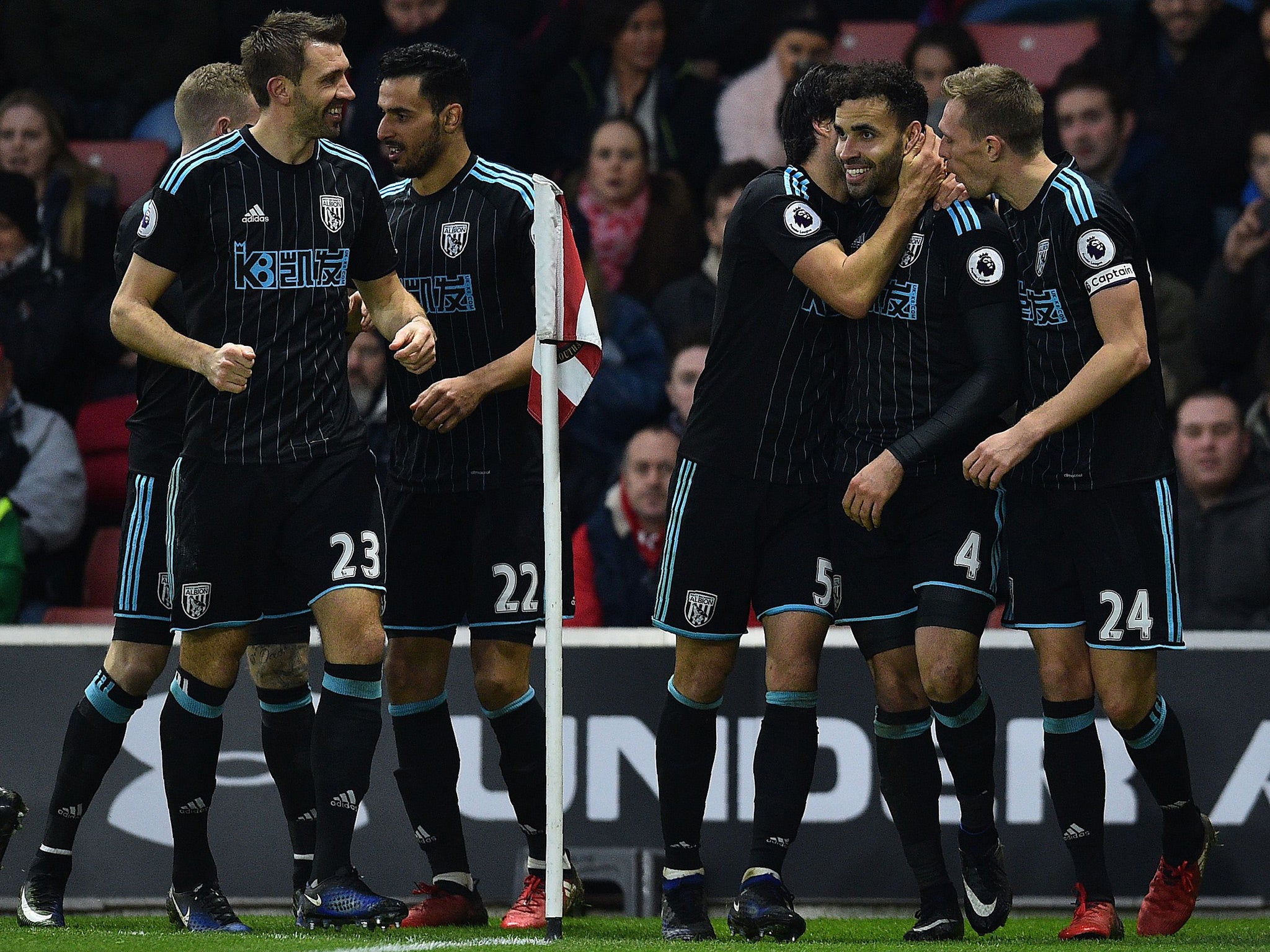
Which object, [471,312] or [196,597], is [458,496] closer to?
[471,312]

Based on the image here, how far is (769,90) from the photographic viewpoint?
9.67m

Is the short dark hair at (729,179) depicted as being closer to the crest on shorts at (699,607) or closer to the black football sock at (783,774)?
the crest on shorts at (699,607)

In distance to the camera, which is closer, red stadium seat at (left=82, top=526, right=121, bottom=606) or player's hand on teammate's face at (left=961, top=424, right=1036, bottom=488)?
player's hand on teammate's face at (left=961, top=424, right=1036, bottom=488)

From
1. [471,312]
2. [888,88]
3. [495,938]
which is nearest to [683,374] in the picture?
[471,312]

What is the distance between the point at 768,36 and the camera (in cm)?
1020

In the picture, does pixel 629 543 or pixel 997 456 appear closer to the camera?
pixel 997 456

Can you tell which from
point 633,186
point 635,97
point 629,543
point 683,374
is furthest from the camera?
point 635,97

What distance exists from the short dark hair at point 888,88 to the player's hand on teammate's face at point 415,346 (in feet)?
4.41

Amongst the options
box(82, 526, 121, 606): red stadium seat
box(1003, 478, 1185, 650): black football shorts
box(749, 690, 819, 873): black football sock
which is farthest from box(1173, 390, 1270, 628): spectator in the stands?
box(82, 526, 121, 606): red stadium seat

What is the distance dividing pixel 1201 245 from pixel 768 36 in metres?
2.65

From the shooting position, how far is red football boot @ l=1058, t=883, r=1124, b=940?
5.30 metres

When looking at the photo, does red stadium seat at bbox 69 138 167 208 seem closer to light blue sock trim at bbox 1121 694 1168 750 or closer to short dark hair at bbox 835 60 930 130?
short dark hair at bbox 835 60 930 130

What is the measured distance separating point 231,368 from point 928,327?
6.42ft

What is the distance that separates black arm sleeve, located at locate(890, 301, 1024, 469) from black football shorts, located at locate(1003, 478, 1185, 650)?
1.26ft
